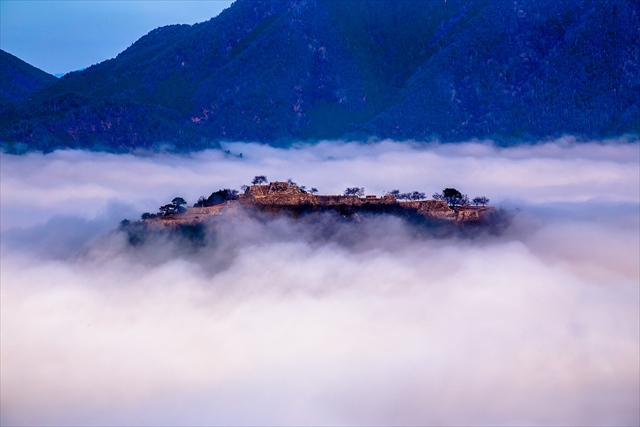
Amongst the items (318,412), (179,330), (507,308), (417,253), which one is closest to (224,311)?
(179,330)

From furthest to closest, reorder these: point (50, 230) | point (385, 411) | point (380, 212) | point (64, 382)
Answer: point (50, 230) < point (64, 382) < point (385, 411) < point (380, 212)

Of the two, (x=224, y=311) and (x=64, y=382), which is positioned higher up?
(x=224, y=311)

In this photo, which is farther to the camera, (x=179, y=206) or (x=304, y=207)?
→ (x=179, y=206)

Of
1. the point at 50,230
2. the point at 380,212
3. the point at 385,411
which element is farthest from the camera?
the point at 50,230

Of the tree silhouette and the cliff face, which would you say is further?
the tree silhouette

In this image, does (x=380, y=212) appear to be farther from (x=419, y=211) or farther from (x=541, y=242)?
(x=541, y=242)

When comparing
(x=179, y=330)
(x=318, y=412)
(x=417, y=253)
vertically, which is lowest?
(x=318, y=412)

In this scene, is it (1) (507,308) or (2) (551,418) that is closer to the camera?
(2) (551,418)

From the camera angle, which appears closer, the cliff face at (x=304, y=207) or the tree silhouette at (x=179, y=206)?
the cliff face at (x=304, y=207)
